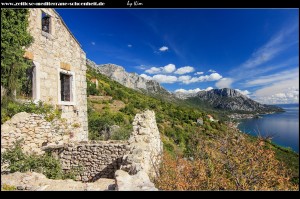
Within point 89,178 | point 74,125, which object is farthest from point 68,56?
point 89,178

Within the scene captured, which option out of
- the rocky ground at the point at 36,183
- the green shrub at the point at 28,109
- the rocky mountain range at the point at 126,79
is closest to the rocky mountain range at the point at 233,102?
the rocky mountain range at the point at 126,79

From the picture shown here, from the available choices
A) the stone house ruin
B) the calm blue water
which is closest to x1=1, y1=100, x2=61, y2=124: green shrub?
the stone house ruin

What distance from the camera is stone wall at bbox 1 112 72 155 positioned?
18.9ft

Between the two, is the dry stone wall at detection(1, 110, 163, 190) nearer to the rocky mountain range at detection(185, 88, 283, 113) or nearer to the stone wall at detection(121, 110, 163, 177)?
the stone wall at detection(121, 110, 163, 177)

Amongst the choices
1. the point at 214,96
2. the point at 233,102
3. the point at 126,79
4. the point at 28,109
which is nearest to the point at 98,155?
the point at 28,109

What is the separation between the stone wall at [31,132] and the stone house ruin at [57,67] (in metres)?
0.92

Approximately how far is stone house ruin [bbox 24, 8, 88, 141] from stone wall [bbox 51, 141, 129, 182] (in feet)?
5.22

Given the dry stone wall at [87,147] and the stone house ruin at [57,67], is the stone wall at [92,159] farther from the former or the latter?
the stone house ruin at [57,67]

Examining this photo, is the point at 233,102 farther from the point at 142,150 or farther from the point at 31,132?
the point at 31,132

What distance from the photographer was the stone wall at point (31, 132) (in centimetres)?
575

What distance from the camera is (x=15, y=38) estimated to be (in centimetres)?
609

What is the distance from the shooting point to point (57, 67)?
8266 mm

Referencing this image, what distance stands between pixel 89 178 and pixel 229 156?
14.7 feet
